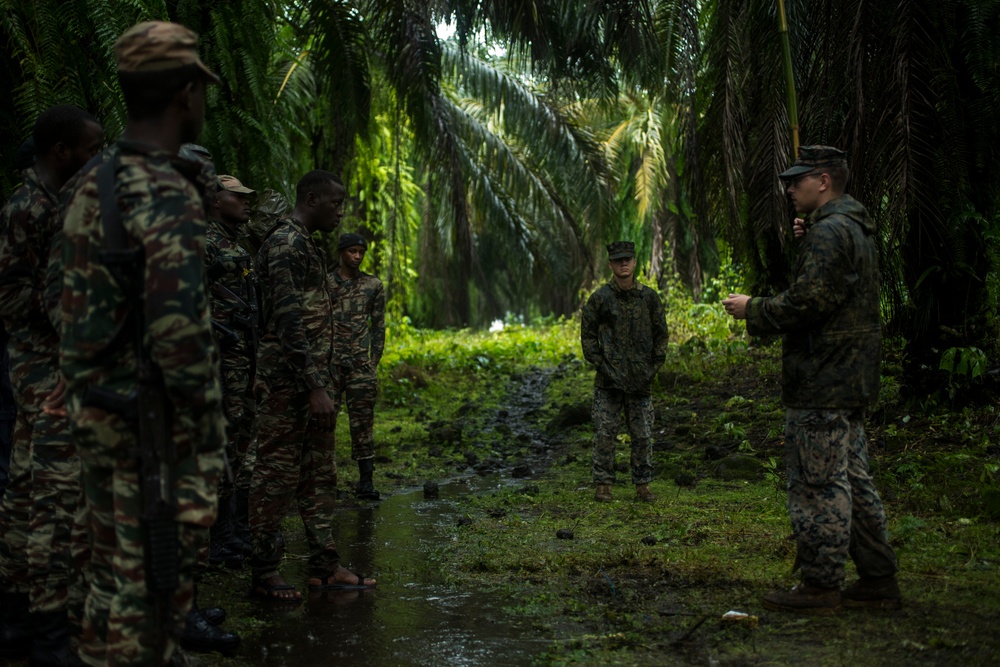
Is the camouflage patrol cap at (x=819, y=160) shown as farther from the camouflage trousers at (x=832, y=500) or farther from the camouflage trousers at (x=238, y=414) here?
the camouflage trousers at (x=238, y=414)

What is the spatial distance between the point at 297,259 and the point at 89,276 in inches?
84.8

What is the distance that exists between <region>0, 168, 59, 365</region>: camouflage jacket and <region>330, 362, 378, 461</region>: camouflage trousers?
14.3 feet

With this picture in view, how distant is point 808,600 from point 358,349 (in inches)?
201

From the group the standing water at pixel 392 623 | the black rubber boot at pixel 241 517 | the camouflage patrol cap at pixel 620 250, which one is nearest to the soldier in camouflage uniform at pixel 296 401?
the standing water at pixel 392 623

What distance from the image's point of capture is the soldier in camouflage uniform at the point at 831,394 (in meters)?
4.64

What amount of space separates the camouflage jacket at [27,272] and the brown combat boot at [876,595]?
3936 mm

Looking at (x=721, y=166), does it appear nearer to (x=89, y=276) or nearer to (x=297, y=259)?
(x=297, y=259)

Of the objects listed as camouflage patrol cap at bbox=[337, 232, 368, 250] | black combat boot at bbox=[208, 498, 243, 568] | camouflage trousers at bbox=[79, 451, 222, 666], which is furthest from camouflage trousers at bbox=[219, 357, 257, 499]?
camouflage patrol cap at bbox=[337, 232, 368, 250]

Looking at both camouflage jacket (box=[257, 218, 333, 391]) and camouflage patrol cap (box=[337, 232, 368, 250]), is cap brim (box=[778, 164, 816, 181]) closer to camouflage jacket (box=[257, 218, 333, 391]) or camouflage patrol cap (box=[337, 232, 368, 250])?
camouflage jacket (box=[257, 218, 333, 391])

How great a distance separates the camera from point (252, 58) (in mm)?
7574

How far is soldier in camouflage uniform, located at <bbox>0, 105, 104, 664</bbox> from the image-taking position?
3916 mm

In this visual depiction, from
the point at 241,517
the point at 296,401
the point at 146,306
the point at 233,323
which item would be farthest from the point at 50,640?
the point at 241,517

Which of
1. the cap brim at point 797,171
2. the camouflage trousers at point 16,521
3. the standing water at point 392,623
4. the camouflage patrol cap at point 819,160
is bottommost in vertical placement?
the standing water at point 392,623

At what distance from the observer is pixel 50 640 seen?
12.9 feet
